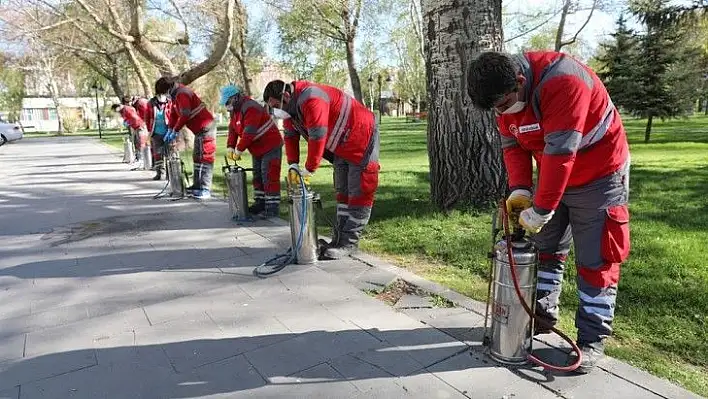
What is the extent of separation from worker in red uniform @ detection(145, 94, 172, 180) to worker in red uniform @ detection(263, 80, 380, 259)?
5.53 meters

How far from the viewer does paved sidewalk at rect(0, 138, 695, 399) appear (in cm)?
275

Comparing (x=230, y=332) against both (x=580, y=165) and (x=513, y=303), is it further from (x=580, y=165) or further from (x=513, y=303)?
(x=580, y=165)

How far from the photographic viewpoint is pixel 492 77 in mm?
2432

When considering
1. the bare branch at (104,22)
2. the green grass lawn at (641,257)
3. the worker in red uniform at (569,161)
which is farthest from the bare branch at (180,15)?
the worker in red uniform at (569,161)

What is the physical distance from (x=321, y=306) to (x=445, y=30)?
360 cm

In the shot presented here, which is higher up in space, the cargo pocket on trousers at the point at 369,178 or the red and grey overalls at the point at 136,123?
the red and grey overalls at the point at 136,123

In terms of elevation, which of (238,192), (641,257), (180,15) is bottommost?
(641,257)

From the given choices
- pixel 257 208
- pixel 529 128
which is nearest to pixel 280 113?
pixel 257 208

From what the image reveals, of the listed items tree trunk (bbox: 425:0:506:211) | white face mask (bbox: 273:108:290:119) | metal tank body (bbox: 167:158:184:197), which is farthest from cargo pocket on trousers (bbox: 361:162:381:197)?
metal tank body (bbox: 167:158:184:197)

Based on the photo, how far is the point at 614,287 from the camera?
2.83 m

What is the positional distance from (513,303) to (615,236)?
2.01ft

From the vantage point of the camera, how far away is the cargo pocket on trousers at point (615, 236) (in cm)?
→ 268

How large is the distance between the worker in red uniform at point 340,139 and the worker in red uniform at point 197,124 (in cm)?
347

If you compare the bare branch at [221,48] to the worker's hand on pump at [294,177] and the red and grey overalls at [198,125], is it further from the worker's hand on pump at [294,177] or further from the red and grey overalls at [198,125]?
the worker's hand on pump at [294,177]
